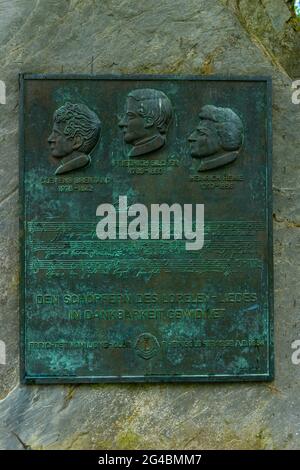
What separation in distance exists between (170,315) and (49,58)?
5.28 ft

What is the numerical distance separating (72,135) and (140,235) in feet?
2.21

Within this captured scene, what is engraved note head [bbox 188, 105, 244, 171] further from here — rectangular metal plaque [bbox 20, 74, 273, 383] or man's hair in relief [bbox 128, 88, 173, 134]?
man's hair in relief [bbox 128, 88, 173, 134]

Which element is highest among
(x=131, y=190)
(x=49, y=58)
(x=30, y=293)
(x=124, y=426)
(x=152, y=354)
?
(x=49, y=58)

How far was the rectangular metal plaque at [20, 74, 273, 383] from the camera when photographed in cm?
415

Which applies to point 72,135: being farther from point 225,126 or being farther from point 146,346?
point 146,346

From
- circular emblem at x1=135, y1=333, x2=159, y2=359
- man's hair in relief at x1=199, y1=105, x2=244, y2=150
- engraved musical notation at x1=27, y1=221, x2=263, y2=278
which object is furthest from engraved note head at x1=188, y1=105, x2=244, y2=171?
circular emblem at x1=135, y1=333, x2=159, y2=359

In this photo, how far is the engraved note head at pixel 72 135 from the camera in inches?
163

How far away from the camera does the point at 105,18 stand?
425 cm

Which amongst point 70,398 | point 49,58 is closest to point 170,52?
point 49,58

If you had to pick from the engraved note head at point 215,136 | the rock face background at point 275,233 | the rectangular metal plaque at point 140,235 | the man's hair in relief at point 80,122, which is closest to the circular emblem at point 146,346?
the rectangular metal plaque at point 140,235

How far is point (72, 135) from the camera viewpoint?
413cm

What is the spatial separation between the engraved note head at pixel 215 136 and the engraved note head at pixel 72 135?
567 mm

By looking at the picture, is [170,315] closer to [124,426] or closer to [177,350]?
[177,350]

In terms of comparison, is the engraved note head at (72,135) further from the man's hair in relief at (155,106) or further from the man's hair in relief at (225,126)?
the man's hair in relief at (225,126)
